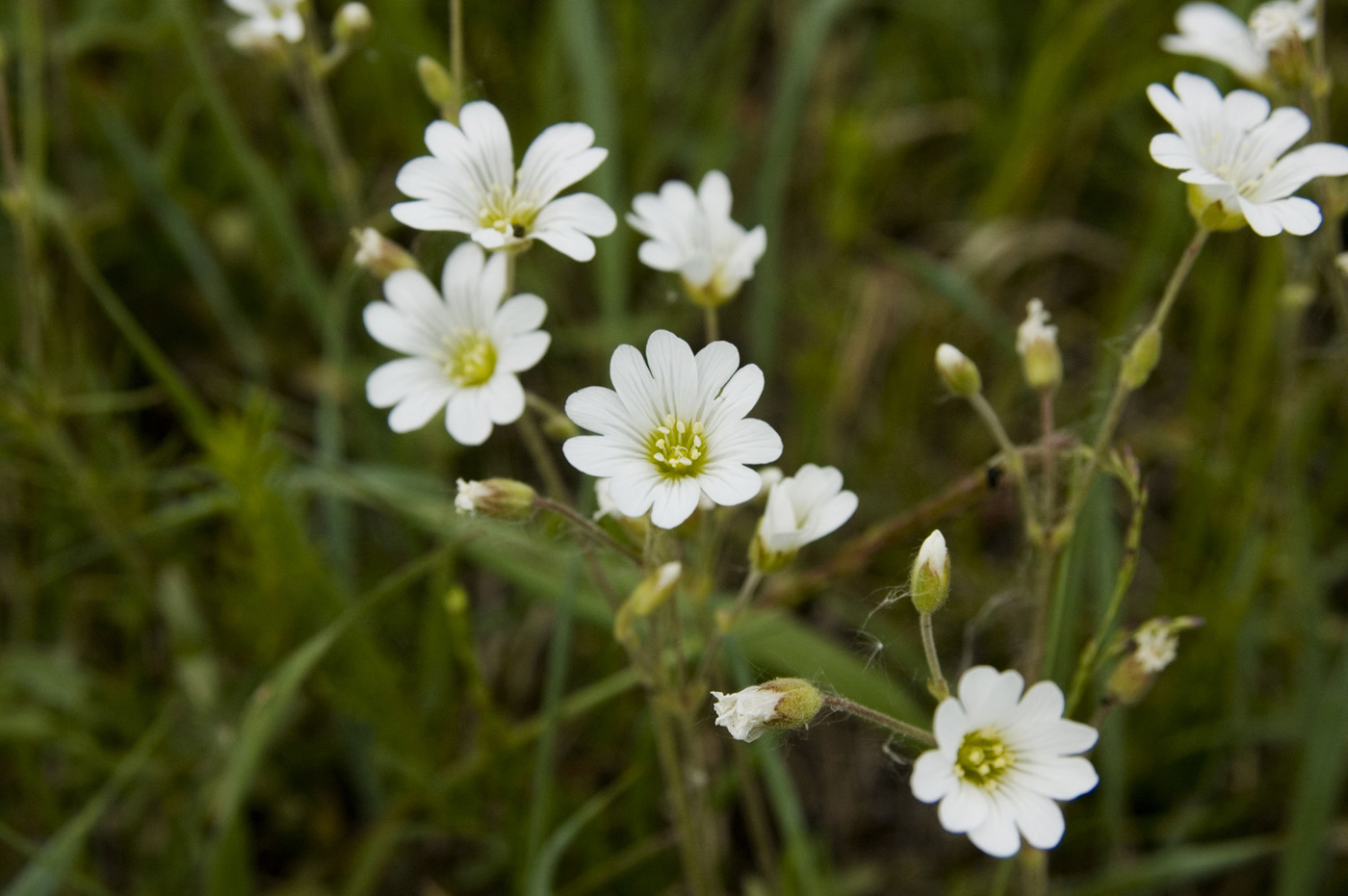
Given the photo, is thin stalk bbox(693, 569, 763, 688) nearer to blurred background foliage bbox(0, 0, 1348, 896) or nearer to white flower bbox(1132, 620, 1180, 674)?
blurred background foliage bbox(0, 0, 1348, 896)

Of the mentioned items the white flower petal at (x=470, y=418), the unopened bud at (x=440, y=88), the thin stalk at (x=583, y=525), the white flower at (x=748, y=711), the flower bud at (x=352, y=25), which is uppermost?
the flower bud at (x=352, y=25)

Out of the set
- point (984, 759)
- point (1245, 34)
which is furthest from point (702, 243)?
point (1245, 34)

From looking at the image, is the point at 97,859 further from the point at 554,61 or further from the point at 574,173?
the point at 554,61

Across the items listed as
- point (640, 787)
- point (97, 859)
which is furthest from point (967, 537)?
point (97, 859)

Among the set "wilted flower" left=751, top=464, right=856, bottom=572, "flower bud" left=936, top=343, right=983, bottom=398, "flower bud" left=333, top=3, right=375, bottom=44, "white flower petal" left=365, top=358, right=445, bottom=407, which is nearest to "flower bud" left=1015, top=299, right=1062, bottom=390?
"flower bud" left=936, top=343, right=983, bottom=398

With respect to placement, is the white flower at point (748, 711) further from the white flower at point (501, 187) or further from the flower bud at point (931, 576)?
the white flower at point (501, 187)

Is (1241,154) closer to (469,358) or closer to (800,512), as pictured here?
(800,512)

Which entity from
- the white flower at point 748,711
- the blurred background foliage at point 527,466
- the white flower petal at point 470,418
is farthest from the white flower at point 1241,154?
the white flower petal at point 470,418
